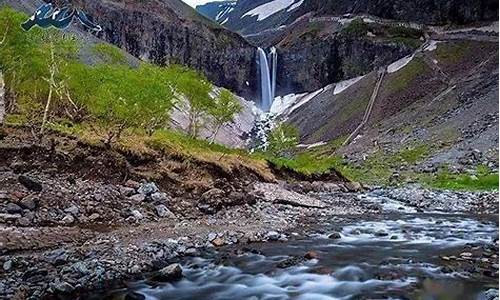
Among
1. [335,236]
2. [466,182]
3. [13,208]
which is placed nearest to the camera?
[13,208]

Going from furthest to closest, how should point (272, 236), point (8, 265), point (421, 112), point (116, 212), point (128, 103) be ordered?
1. point (421, 112)
2. point (128, 103)
3. point (116, 212)
4. point (272, 236)
5. point (8, 265)

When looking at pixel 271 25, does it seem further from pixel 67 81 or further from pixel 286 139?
pixel 67 81

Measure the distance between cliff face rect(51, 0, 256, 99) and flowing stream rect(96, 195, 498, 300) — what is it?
7673 cm

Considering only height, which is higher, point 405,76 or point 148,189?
point 405,76

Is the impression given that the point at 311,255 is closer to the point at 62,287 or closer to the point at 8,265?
the point at 62,287

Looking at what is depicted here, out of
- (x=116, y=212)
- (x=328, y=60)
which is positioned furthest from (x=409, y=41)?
(x=116, y=212)

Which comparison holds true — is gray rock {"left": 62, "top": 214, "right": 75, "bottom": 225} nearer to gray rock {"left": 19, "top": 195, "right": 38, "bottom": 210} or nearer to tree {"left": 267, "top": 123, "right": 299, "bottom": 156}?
gray rock {"left": 19, "top": 195, "right": 38, "bottom": 210}

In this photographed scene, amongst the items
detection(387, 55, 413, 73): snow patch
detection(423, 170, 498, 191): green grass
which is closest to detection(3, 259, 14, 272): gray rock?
detection(423, 170, 498, 191): green grass

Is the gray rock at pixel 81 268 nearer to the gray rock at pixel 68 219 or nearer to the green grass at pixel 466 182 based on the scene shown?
the gray rock at pixel 68 219

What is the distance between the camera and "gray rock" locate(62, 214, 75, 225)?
1416 centimetres

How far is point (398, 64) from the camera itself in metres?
84.4

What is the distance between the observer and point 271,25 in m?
180

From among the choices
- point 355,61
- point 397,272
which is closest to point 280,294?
point 397,272

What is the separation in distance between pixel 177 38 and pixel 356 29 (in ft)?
114
